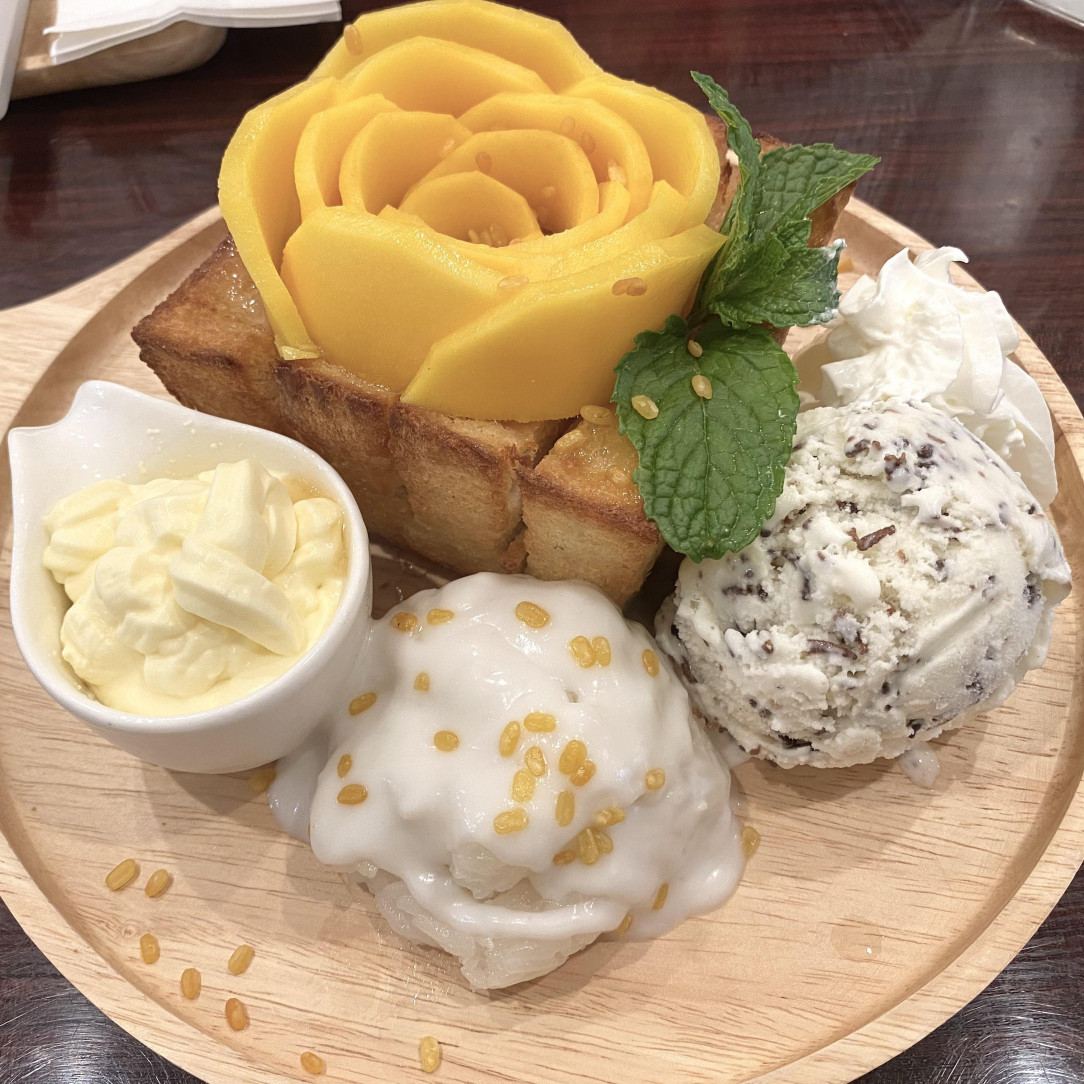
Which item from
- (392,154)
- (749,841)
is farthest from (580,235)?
(749,841)

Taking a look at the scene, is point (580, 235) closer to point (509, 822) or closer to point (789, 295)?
point (789, 295)

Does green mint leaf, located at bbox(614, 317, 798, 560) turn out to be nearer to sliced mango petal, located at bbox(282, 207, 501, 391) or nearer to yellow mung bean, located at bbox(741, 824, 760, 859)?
sliced mango petal, located at bbox(282, 207, 501, 391)

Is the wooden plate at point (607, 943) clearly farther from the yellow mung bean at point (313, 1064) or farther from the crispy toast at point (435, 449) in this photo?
the crispy toast at point (435, 449)

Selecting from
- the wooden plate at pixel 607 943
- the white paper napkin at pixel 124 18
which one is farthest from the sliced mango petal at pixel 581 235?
the white paper napkin at pixel 124 18

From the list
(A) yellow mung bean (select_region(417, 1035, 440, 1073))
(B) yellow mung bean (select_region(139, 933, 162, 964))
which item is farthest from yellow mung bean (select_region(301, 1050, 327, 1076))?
(B) yellow mung bean (select_region(139, 933, 162, 964))

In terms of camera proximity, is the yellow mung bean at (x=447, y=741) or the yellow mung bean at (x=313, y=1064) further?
the yellow mung bean at (x=447, y=741)
